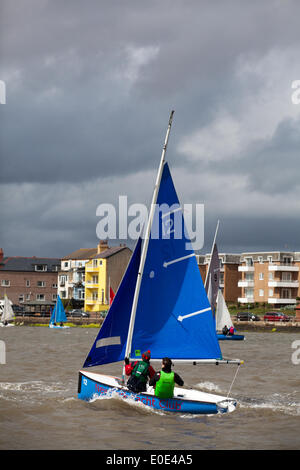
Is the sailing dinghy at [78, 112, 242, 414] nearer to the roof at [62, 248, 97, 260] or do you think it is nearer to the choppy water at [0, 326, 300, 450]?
the choppy water at [0, 326, 300, 450]

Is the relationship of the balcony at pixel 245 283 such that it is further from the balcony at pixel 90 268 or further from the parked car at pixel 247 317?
the parked car at pixel 247 317

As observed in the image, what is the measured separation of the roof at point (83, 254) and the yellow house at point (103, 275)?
12.0 metres

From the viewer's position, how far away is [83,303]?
123625 millimetres

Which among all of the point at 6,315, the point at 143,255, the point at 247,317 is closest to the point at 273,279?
the point at 247,317

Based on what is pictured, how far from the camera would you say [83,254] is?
432 feet

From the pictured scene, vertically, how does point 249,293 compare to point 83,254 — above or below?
below

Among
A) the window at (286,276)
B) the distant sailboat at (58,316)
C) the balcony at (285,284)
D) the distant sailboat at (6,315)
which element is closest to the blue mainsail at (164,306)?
the distant sailboat at (58,316)

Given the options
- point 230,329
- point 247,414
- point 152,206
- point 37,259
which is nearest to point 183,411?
point 247,414

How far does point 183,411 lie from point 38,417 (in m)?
4.08

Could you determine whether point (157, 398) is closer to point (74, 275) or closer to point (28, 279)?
point (74, 275)

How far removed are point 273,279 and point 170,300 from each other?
100 metres

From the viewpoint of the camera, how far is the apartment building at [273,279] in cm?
11669

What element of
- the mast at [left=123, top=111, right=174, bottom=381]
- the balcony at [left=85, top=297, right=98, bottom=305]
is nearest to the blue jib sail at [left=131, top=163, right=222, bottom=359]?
the mast at [left=123, top=111, right=174, bottom=381]
